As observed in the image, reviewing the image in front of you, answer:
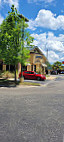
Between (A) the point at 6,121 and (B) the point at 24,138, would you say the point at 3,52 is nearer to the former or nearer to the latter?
(A) the point at 6,121

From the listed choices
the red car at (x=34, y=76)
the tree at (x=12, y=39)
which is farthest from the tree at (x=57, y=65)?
the tree at (x=12, y=39)

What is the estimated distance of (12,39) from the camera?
48.1 feet

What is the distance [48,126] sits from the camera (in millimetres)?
3727

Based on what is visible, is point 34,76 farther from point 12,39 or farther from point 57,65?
point 57,65

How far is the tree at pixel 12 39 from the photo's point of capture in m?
14.7

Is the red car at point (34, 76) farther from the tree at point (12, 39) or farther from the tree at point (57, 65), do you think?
the tree at point (57, 65)

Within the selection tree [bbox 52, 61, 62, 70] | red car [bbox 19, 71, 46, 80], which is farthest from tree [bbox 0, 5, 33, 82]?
tree [bbox 52, 61, 62, 70]

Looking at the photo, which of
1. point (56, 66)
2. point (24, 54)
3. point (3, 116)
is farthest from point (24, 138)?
point (56, 66)

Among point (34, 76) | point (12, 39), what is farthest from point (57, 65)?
point (12, 39)

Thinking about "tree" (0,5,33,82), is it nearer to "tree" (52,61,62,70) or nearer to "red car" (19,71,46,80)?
"red car" (19,71,46,80)

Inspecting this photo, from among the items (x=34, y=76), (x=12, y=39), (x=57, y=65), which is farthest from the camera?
(x=57, y=65)

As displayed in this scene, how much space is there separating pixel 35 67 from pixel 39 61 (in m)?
2.44

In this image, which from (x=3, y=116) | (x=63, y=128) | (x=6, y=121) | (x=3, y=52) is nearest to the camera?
(x=63, y=128)

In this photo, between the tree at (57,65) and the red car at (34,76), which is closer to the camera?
the red car at (34,76)
